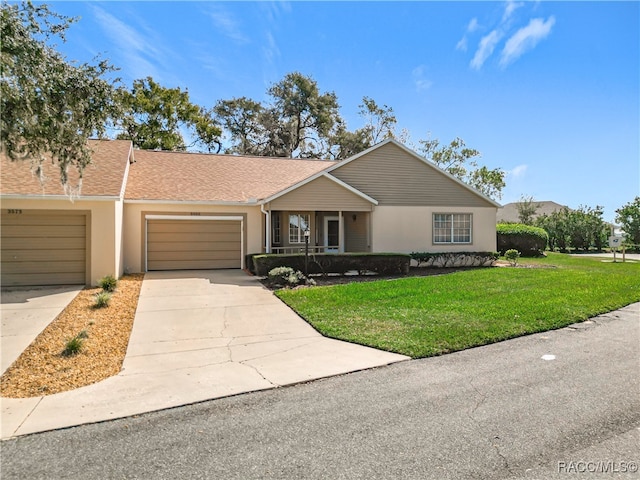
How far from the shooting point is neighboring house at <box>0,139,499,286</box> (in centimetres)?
1191

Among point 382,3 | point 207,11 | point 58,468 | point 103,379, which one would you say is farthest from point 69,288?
point 382,3

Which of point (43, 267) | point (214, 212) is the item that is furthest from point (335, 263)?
point (43, 267)

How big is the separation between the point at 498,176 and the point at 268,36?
2924 centimetres

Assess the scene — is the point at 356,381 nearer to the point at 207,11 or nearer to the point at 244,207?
the point at 207,11

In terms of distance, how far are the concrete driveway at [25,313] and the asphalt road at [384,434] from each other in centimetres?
328

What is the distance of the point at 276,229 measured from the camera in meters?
18.4

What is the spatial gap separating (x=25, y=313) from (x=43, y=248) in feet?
12.8

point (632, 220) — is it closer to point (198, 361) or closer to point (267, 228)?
point (267, 228)

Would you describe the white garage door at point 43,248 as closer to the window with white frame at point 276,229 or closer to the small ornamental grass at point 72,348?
the small ornamental grass at point 72,348

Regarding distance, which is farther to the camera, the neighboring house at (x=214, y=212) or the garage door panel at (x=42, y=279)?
the neighboring house at (x=214, y=212)

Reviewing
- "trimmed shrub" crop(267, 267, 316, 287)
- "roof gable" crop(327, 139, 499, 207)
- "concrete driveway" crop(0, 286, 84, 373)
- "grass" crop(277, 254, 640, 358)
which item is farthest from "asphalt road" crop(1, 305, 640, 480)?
"roof gable" crop(327, 139, 499, 207)

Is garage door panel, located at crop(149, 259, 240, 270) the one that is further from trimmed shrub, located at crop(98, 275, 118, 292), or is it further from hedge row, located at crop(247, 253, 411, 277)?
trimmed shrub, located at crop(98, 275, 118, 292)

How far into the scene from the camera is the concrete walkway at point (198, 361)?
4.29m

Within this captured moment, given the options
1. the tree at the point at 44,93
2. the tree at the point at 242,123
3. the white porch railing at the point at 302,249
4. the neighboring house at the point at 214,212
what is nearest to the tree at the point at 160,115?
the tree at the point at 242,123
